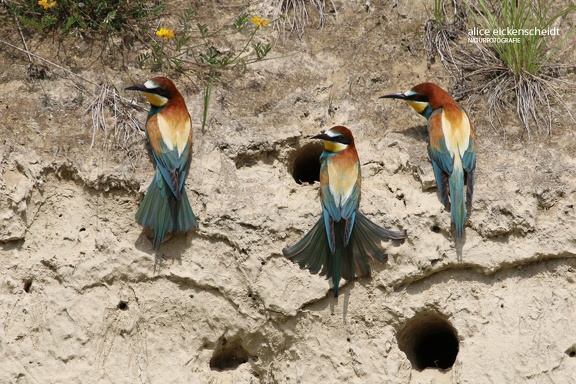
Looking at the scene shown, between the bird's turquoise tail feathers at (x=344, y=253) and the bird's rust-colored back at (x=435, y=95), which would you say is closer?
the bird's turquoise tail feathers at (x=344, y=253)

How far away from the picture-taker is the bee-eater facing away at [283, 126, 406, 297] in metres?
3.73

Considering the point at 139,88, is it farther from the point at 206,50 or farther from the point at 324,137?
the point at 324,137

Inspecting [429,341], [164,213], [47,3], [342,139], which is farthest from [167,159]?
[429,341]

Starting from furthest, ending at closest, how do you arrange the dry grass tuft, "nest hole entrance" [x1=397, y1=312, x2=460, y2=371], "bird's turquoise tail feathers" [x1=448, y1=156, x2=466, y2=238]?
the dry grass tuft, "nest hole entrance" [x1=397, y1=312, x2=460, y2=371], "bird's turquoise tail feathers" [x1=448, y1=156, x2=466, y2=238]

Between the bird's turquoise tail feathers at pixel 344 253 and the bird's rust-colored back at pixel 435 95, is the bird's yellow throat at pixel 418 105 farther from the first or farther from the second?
the bird's turquoise tail feathers at pixel 344 253

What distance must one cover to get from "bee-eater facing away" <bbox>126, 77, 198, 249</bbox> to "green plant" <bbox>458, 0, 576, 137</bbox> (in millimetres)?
1344

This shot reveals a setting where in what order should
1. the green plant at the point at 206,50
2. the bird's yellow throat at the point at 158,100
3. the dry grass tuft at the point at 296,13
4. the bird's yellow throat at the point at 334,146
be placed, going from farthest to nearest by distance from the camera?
1. the dry grass tuft at the point at 296,13
2. the green plant at the point at 206,50
3. the bird's yellow throat at the point at 158,100
4. the bird's yellow throat at the point at 334,146

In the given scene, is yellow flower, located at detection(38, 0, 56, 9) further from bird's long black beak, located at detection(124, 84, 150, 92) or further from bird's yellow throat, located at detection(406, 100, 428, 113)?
bird's yellow throat, located at detection(406, 100, 428, 113)

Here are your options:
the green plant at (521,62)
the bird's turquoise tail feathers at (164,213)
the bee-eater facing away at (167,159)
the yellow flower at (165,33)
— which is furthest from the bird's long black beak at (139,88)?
the green plant at (521,62)

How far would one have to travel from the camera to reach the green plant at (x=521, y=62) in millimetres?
4137

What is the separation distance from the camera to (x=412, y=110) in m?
4.21

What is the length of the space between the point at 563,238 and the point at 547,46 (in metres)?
1.11

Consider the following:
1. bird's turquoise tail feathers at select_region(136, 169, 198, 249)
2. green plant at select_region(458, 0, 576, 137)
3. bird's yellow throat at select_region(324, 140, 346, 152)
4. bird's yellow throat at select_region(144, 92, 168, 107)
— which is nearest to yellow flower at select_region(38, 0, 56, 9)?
bird's yellow throat at select_region(144, 92, 168, 107)

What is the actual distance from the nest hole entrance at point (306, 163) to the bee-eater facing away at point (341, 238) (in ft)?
1.02
